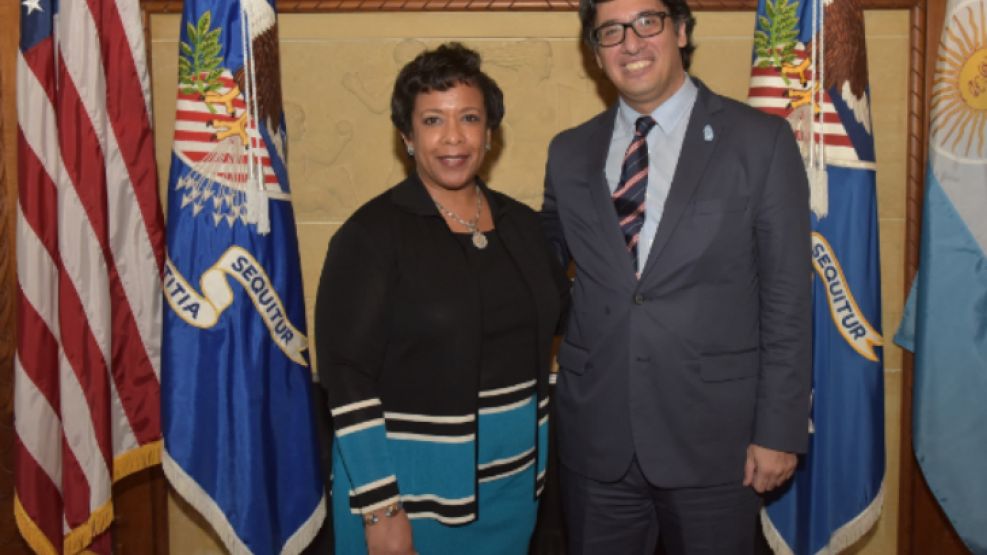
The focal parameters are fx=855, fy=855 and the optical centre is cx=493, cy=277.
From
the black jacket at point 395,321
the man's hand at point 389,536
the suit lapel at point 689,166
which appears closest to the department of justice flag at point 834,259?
the suit lapel at point 689,166

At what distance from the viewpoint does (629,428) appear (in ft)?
6.09

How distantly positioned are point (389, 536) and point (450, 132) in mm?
863

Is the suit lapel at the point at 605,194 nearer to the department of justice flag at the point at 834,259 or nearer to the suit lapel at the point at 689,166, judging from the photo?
the suit lapel at the point at 689,166

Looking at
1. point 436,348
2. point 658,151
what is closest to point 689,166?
point 658,151

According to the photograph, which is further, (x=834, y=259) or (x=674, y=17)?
(x=834, y=259)

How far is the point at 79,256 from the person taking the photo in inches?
86.4

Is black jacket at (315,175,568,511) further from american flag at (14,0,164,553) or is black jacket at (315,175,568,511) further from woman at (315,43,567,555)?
american flag at (14,0,164,553)

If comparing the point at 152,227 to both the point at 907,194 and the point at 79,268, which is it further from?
the point at 907,194

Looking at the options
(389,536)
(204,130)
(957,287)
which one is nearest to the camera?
(389,536)

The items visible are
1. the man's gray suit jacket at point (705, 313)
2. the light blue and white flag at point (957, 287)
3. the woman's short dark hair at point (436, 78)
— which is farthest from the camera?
the light blue and white flag at point (957, 287)

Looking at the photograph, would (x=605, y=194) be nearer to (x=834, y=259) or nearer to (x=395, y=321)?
(x=395, y=321)

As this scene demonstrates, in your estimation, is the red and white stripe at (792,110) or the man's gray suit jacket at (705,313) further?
the red and white stripe at (792,110)

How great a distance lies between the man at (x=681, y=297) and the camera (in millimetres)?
1755

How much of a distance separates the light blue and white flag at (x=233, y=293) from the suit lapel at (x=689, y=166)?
1015 millimetres
